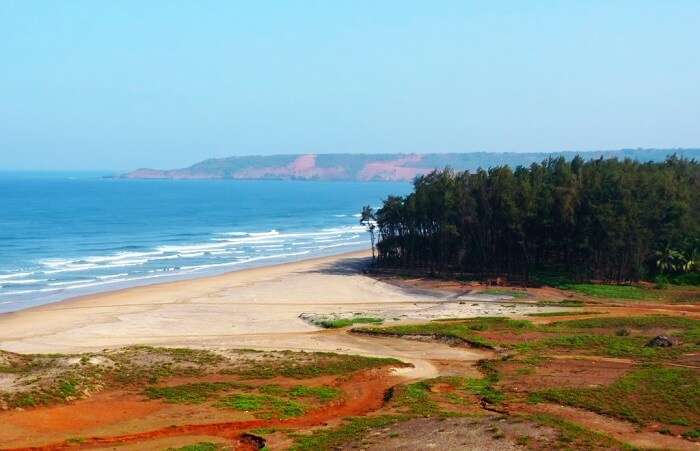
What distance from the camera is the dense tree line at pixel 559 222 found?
222 ft

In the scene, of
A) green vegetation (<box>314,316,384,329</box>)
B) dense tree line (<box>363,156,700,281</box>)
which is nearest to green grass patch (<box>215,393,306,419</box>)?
green vegetation (<box>314,316,384,329</box>)

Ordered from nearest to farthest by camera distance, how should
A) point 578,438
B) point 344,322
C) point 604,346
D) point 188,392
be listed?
1. point 578,438
2. point 188,392
3. point 604,346
4. point 344,322

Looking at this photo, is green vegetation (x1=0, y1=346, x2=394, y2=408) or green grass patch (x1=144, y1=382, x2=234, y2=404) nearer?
green grass patch (x1=144, y1=382, x2=234, y2=404)

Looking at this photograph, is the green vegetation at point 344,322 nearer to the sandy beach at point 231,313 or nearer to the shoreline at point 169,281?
the sandy beach at point 231,313

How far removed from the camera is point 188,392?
109 ft

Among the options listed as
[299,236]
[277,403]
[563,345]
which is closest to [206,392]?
[277,403]

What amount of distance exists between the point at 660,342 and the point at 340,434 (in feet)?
72.8

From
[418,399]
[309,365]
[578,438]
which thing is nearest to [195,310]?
[309,365]

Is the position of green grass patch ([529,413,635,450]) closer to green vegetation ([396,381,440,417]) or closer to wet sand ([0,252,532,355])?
green vegetation ([396,381,440,417])

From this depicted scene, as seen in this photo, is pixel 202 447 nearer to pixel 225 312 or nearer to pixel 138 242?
pixel 225 312

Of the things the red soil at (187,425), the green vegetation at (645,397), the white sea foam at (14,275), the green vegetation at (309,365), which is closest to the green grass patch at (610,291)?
the green vegetation at (645,397)

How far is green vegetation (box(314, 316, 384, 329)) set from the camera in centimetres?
5108

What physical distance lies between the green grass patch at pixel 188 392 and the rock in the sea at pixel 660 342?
22073 millimetres

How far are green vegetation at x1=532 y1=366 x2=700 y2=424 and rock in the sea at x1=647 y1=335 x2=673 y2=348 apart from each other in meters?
6.50
